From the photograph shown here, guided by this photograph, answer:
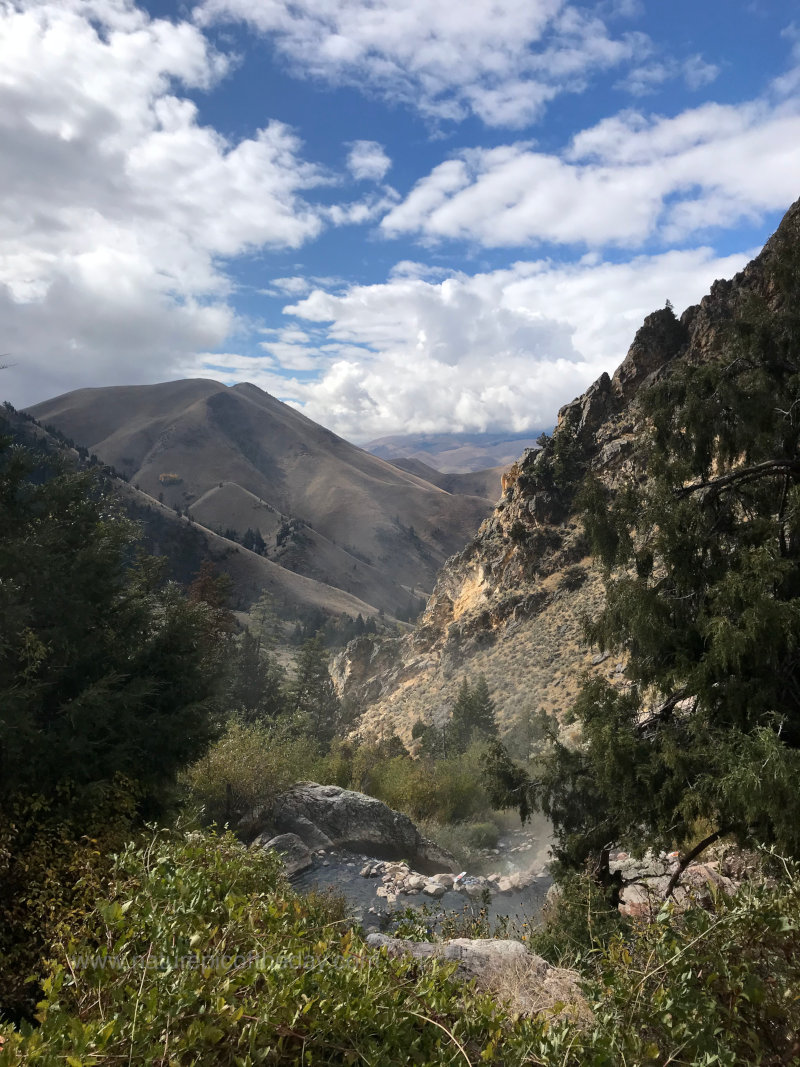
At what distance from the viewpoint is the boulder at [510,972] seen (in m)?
3.96

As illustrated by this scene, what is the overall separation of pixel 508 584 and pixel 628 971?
1781 inches

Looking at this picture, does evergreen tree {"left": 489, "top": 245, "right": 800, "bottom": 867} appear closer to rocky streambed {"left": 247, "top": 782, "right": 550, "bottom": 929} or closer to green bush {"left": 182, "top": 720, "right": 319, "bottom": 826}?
rocky streambed {"left": 247, "top": 782, "right": 550, "bottom": 929}

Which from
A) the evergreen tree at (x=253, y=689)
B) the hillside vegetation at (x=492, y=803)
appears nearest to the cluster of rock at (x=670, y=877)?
the hillside vegetation at (x=492, y=803)

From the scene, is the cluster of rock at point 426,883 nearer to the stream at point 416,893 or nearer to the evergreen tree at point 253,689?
the stream at point 416,893

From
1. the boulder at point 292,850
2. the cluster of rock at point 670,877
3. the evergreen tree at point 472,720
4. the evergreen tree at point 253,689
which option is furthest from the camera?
the evergreen tree at point 253,689

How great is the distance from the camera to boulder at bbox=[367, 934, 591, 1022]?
3.96 metres

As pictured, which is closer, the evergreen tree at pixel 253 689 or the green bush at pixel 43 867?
the green bush at pixel 43 867

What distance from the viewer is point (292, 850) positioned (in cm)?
1625

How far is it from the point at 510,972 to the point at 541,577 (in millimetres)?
40571

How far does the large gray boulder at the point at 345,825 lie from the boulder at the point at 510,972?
11.9m

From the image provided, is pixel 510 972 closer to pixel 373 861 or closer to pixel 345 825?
pixel 373 861

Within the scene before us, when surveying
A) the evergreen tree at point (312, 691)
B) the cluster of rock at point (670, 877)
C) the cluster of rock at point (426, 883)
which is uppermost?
the cluster of rock at point (670, 877)

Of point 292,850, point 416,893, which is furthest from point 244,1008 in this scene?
point 292,850

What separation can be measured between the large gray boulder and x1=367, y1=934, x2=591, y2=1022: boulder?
39.0 feet
